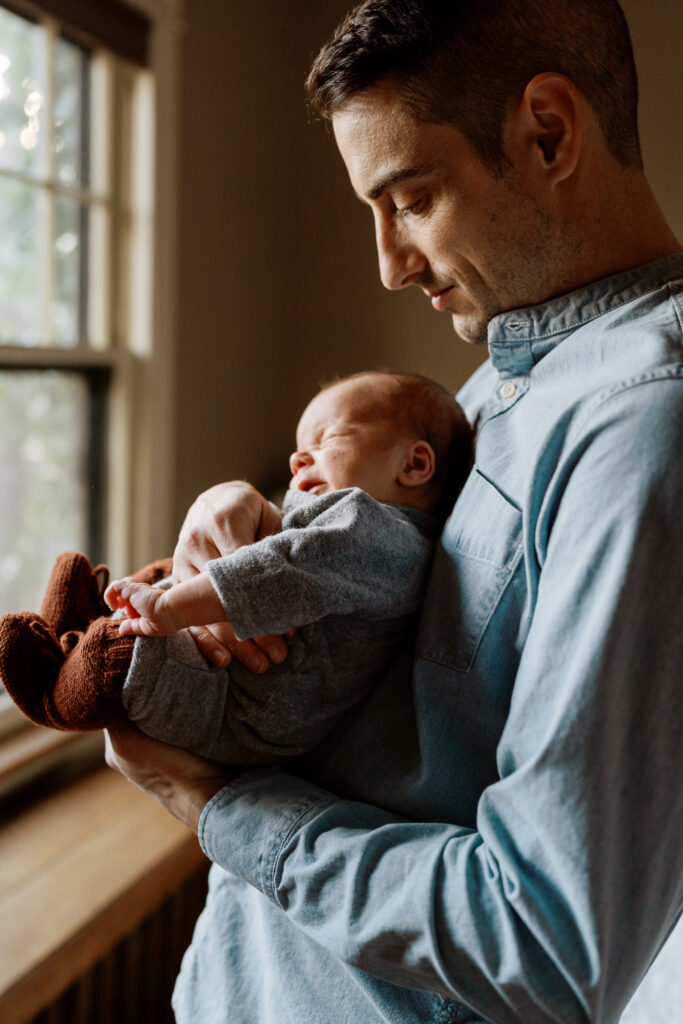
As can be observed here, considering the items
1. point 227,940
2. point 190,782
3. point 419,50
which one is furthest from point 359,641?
point 419,50

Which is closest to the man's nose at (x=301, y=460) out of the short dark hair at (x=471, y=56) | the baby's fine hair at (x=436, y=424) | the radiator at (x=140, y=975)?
the baby's fine hair at (x=436, y=424)

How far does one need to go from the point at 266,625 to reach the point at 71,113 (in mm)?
1932

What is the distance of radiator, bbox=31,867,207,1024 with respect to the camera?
179 cm

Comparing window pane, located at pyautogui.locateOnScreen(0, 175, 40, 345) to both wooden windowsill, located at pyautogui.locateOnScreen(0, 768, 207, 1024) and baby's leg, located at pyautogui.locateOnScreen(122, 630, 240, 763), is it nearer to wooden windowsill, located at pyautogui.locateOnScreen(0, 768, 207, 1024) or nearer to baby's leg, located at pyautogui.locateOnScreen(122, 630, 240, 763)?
wooden windowsill, located at pyautogui.locateOnScreen(0, 768, 207, 1024)

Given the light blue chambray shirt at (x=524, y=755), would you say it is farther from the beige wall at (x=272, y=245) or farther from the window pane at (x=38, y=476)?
the beige wall at (x=272, y=245)

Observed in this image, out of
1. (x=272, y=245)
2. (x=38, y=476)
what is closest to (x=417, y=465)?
(x=38, y=476)

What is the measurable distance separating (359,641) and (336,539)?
14 centimetres

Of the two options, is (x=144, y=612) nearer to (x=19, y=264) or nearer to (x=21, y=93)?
(x=19, y=264)

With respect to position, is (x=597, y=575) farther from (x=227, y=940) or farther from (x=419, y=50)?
(x=227, y=940)

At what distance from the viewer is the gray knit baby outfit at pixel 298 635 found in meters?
0.86

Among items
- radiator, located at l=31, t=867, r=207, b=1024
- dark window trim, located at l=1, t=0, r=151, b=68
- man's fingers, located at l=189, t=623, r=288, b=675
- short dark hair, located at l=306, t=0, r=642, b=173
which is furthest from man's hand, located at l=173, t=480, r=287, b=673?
dark window trim, located at l=1, t=0, r=151, b=68

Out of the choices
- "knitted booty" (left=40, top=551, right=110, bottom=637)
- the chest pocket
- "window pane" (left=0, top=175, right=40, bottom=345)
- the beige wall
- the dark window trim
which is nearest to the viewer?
the chest pocket

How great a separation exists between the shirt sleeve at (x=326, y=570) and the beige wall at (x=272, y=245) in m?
1.74

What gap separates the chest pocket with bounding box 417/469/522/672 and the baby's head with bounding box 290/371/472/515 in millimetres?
167
